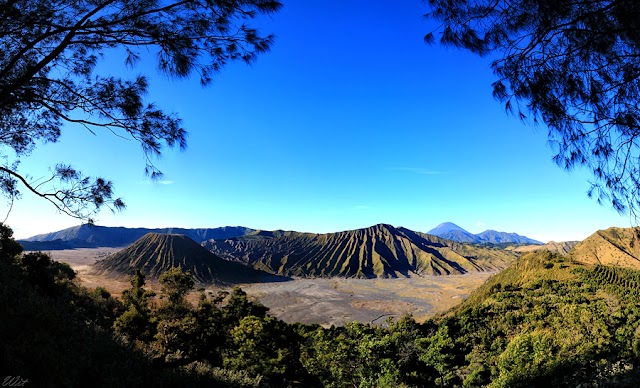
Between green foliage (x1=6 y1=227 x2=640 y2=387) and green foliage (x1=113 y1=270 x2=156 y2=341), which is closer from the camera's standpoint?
green foliage (x1=6 y1=227 x2=640 y2=387)

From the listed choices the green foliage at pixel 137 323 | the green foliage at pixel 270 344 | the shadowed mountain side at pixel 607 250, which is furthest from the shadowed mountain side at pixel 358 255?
the green foliage at pixel 137 323

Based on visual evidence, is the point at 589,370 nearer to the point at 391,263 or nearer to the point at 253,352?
the point at 253,352

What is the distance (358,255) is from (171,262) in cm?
8747

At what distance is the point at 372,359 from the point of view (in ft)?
79.9

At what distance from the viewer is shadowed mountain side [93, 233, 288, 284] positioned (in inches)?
3989

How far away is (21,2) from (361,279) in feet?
435

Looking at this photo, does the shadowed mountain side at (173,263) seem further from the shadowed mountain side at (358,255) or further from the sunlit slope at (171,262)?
the shadowed mountain side at (358,255)

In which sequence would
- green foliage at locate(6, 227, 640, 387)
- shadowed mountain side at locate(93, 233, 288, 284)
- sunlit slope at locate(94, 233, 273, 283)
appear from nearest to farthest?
green foliage at locate(6, 227, 640, 387) < shadowed mountain side at locate(93, 233, 288, 284) < sunlit slope at locate(94, 233, 273, 283)

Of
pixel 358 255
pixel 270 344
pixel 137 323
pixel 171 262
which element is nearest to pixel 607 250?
pixel 270 344

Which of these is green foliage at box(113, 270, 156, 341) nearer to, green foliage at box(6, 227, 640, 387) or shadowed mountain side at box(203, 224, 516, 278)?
green foliage at box(6, 227, 640, 387)

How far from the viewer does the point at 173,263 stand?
106 meters

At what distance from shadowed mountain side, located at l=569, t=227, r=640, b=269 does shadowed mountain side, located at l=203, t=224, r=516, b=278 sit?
70.2 metres

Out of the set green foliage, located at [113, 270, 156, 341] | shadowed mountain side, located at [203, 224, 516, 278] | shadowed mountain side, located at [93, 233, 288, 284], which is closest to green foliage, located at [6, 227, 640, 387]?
green foliage, located at [113, 270, 156, 341]

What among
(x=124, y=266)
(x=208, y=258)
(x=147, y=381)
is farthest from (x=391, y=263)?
(x=147, y=381)
